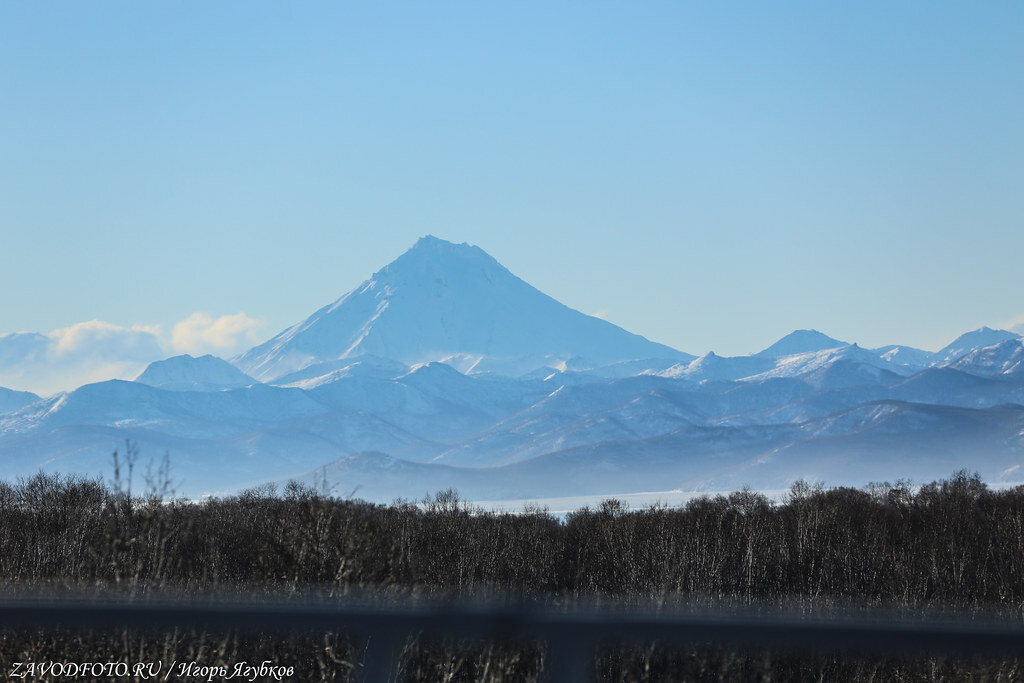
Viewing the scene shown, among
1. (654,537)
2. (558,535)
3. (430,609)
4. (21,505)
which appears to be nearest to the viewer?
(430,609)

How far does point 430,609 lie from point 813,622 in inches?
55.8

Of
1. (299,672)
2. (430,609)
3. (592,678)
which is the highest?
(430,609)

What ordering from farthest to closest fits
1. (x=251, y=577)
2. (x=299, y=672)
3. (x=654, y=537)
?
(x=654, y=537) → (x=251, y=577) → (x=299, y=672)

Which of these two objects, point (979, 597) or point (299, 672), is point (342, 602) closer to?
point (299, 672)

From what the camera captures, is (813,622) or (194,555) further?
(194,555)

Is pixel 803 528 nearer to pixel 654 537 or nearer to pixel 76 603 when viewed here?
pixel 654 537

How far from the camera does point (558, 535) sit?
207ft

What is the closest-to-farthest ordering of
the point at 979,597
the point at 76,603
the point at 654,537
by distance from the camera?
the point at 76,603 < the point at 979,597 < the point at 654,537

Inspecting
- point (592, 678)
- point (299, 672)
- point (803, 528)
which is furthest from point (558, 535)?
point (592, 678)

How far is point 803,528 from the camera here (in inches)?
2317

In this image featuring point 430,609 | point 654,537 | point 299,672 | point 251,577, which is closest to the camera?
point 430,609

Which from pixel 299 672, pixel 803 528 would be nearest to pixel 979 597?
pixel 803 528

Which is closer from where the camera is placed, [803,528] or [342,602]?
[342,602]

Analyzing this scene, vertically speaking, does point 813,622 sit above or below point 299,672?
above
